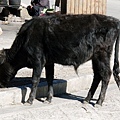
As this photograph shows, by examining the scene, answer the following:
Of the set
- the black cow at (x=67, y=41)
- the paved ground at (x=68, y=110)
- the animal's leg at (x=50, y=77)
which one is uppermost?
the black cow at (x=67, y=41)

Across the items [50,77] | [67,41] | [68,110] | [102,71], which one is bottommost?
[68,110]

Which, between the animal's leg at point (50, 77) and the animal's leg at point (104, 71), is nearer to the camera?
the animal's leg at point (104, 71)

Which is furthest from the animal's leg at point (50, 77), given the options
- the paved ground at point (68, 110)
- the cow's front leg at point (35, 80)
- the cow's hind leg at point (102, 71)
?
the cow's hind leg at point (102, 71)

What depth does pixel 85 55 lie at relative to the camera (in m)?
6.95

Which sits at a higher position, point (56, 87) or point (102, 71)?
point (102, 71)

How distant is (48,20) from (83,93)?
1.73 metres

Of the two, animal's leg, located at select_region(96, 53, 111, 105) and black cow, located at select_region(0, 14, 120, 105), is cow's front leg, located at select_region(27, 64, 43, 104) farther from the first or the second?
animal's leg, located at select_region(96, 53, 111, 105)

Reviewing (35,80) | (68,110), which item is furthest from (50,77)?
(68,110)

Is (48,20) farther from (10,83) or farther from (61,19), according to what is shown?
(10,83)

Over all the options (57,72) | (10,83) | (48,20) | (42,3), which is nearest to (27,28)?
(48,20)

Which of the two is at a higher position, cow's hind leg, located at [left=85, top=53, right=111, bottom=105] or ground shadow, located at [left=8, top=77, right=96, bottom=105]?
cow's hind leg, located at [left=85, top=53, right=111, bottom=105]

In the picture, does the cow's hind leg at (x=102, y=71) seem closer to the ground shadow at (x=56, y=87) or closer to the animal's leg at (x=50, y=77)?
the ground shadow at (x=56, y=87)

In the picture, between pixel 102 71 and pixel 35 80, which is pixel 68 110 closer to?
pixel 35 80

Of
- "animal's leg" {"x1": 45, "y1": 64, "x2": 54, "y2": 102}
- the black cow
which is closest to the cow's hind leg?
the black cow
